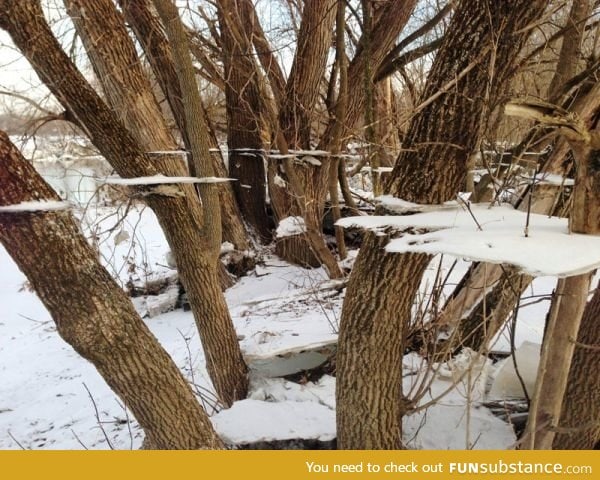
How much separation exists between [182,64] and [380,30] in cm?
237

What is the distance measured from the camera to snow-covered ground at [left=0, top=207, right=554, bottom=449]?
256 centimetres

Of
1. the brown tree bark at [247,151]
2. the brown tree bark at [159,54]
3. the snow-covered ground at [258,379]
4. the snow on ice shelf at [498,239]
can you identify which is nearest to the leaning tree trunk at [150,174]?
the snow-covered ground at [258,379]

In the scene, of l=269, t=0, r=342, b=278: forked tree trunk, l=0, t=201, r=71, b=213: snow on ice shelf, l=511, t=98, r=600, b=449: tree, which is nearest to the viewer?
l=511, t=98, r=600, b=449: tree

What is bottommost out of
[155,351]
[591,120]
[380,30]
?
[155,351]

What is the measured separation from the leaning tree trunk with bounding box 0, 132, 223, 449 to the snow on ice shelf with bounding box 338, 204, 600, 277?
3.55 feet

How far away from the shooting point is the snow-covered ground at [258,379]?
256cm

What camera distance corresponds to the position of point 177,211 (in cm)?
262

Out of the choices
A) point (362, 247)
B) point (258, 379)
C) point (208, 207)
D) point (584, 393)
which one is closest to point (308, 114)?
point (208, 207)

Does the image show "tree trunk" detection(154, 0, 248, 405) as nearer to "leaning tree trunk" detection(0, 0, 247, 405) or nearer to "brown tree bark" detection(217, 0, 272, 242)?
"leaning tree trunk" detection(0, 0, 247, 405)

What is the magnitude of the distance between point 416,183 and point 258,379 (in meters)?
2.22

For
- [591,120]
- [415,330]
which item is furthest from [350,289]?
[591,120]

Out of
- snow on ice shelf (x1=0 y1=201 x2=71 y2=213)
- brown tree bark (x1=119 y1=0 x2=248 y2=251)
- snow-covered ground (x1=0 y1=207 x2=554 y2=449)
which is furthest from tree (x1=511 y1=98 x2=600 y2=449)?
brown tree bark (x1=119 y1=0 x2=248 y2=251)
